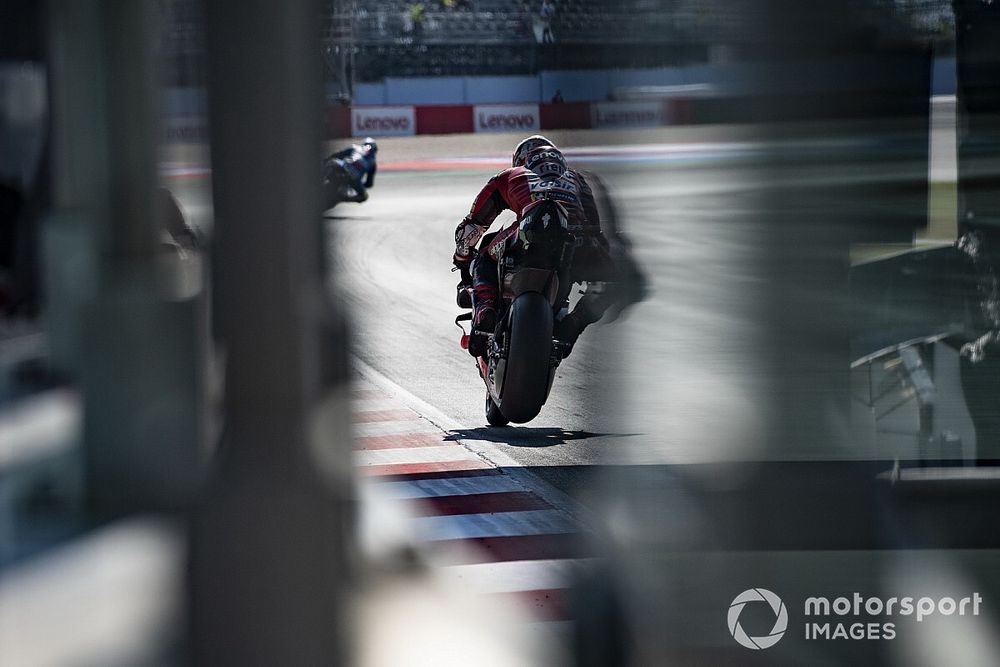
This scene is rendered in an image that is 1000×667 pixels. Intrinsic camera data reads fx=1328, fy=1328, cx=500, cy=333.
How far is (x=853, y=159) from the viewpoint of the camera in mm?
1770

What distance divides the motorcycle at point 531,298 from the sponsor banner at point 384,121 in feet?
100

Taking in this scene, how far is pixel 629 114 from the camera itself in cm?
192

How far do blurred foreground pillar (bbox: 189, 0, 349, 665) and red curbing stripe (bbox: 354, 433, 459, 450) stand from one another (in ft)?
14.2

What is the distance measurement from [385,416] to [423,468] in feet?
3.85

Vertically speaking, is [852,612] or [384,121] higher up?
[384,121]

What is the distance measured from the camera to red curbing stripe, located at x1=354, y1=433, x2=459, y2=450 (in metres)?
6.29

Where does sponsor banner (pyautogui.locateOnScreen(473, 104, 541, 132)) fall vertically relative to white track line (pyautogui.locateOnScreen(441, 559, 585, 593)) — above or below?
above

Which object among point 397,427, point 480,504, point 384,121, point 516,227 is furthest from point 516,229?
point 384,121

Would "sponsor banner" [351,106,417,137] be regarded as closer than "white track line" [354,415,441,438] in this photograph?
No

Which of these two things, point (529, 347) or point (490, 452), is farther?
point (490, 452)

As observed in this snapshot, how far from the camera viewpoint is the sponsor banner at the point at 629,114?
1.81 m

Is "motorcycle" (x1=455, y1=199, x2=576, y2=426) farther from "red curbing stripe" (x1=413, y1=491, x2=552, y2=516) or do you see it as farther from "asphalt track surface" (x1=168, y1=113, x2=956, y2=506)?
"asphalt track surface" (x1=168, y1=113, x2=956, y2=506)

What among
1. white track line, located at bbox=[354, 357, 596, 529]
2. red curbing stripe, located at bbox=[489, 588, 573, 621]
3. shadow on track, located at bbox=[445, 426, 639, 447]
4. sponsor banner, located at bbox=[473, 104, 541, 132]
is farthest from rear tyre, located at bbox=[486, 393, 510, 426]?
sponsor banner, located at bbox=[473, 104, 541, 132]

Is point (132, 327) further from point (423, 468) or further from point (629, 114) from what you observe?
point (629, 114)
